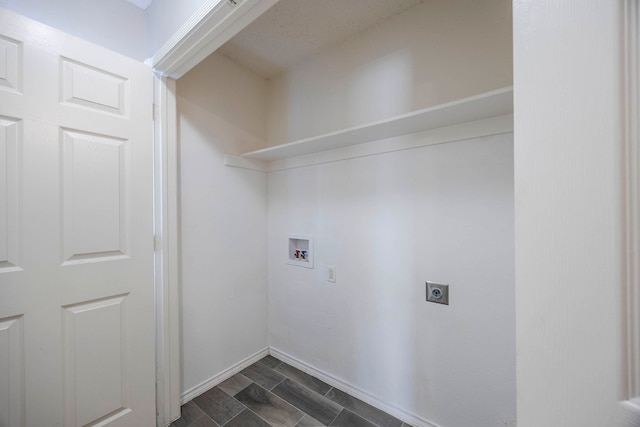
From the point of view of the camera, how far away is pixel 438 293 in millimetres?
1358

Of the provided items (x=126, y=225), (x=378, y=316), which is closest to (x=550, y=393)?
(x=378, y=316)

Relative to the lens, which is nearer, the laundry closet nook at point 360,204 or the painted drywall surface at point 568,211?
the painted drywall surface at point 568,211

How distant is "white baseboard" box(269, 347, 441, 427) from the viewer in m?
1.43

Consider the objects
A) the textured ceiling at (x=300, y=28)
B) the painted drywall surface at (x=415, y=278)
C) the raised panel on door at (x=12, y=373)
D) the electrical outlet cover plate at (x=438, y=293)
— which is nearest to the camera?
the raised panel on door at (x=12, y=373)

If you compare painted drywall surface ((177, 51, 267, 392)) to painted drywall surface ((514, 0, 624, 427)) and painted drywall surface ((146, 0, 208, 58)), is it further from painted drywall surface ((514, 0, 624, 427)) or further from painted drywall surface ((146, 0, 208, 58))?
painted drywall surface ((514, 0, 624, 427))

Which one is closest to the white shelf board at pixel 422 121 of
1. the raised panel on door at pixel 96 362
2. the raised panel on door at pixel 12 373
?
the raised panel on door at pixel 96 362

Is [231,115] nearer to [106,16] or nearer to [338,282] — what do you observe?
[106,16]

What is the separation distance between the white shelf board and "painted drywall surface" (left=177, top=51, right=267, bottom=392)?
1.44 ft

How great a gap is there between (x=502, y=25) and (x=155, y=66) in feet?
6.30

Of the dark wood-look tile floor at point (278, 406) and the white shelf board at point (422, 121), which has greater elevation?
the white shelf board at point (422, 121)

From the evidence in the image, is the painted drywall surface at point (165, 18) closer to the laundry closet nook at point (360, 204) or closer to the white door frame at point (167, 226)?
the white door frame at point (167, 226)

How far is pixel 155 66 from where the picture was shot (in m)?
1.35

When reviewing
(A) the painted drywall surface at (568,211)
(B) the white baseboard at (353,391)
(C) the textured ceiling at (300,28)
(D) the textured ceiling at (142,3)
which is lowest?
(B) the white baseboard at (353,391)

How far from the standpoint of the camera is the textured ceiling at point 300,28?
1.46 m
